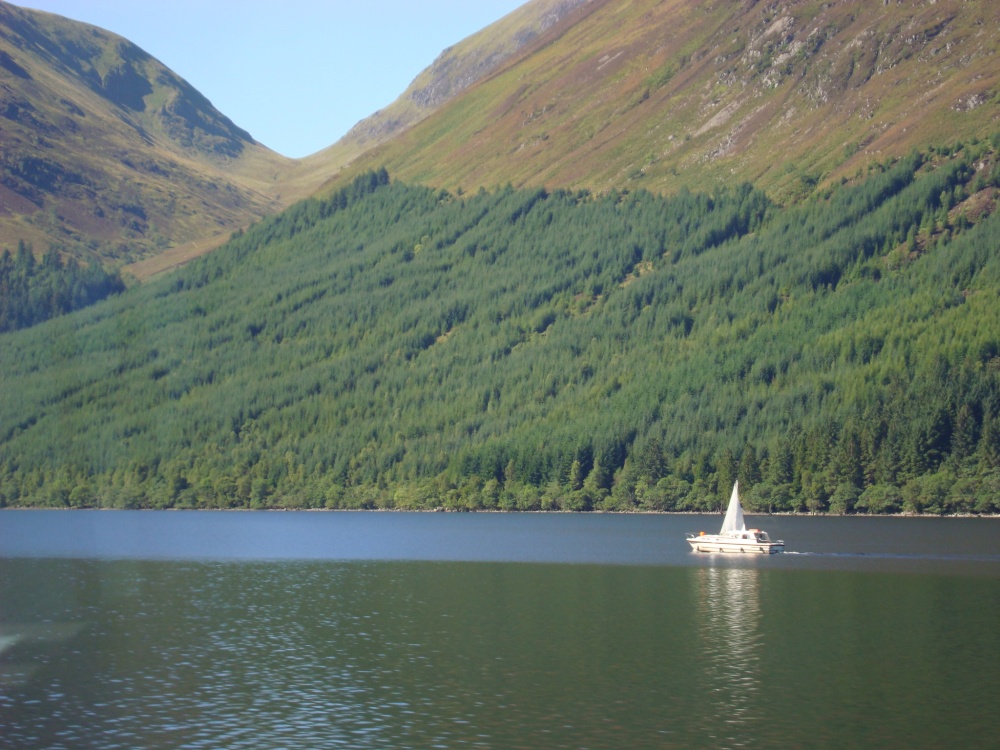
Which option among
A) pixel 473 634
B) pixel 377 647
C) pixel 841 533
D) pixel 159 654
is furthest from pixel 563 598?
pixel 841 533

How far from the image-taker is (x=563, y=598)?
310 feet

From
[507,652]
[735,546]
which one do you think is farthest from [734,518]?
[507,652]

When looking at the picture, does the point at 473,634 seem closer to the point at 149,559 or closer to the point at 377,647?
the point at 377,647

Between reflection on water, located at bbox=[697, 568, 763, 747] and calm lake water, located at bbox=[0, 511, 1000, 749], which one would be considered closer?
calm lake water, located at bbox=[0, 511, 1000, 749]

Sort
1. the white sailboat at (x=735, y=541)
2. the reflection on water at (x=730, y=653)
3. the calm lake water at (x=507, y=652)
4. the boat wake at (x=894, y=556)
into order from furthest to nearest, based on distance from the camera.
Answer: the white sailboat at (x=735, y=541)
the boat wake at (x=894, y=556)
the reflection on water at (x=730, y=653)
the calm lake water at (x=507, y=652)

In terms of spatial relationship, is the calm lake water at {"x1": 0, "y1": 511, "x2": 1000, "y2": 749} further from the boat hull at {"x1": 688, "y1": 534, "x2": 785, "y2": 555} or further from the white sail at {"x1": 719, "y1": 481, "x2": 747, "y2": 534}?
the white sail at {"x1": 719, "y1": 481, "x2": 747, "y2": 534}

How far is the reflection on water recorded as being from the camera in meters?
53.5

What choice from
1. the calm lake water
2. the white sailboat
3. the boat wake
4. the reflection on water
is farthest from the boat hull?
the reflection on water

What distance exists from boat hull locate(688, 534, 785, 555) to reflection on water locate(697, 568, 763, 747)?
2690 centimetres

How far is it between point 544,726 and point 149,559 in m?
92.3

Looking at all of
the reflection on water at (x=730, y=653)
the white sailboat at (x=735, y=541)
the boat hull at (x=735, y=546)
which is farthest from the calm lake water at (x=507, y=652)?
the white sailboat at (x=735, y=541)

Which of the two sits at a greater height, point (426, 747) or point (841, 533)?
point (841, 533)

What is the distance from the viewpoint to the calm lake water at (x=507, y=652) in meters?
52.8

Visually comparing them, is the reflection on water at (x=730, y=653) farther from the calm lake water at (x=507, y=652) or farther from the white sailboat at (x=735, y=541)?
the white sailboat at (x=735, y=541)
